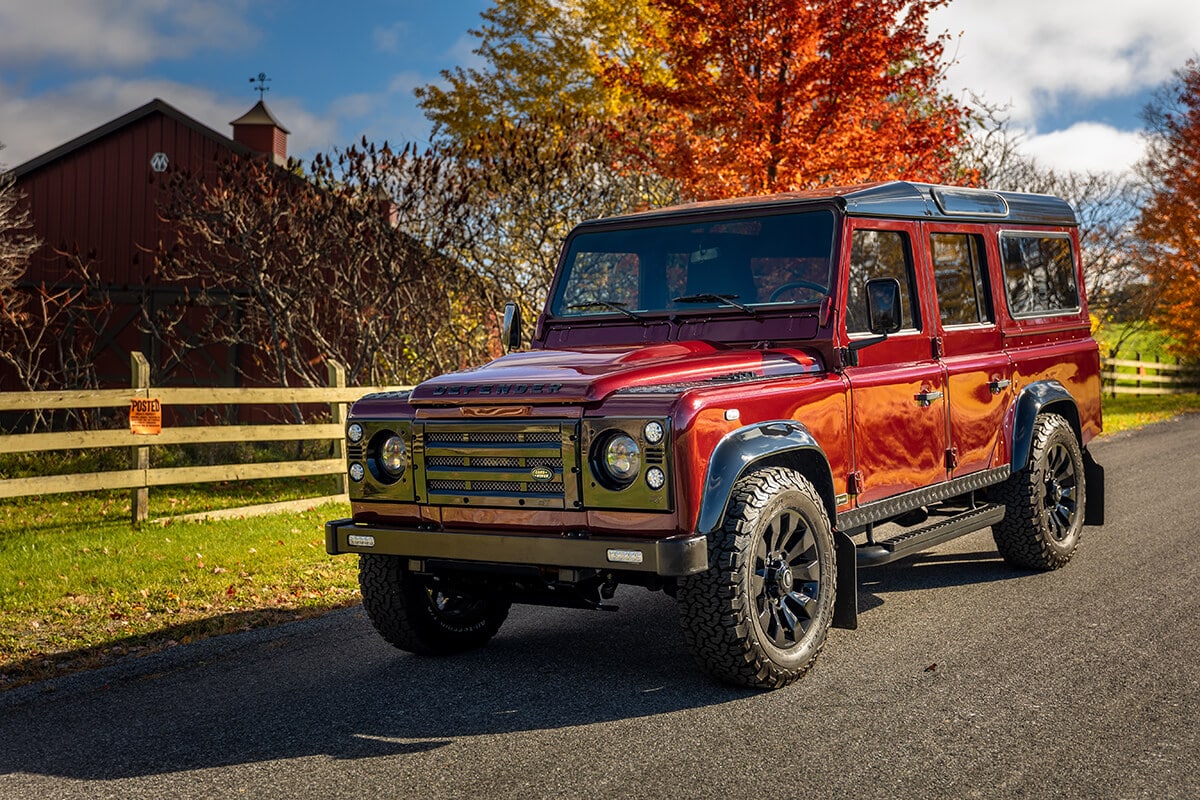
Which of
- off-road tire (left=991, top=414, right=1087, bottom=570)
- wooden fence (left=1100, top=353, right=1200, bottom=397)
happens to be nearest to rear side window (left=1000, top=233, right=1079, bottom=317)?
off-road tire (left=991, top=414, right=1087, bottom=570)

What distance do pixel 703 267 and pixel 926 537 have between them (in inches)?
75.2

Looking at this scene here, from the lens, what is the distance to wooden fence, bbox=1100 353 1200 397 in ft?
98.3

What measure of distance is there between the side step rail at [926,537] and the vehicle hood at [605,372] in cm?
99

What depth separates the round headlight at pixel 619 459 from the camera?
488cm

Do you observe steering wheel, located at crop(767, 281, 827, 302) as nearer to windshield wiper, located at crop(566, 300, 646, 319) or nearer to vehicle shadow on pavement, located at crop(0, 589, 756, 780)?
windshield wiper, located at crop(566, 300, 646, 319)

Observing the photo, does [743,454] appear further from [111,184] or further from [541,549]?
[111,184]

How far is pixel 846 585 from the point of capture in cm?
561

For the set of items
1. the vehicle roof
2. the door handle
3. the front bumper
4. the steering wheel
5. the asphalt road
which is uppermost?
the vehicle roof

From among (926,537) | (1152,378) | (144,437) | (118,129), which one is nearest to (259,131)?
(118,129)

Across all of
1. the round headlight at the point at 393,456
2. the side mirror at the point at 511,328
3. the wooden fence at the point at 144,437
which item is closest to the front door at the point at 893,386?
the side mirror at the point at 511,328

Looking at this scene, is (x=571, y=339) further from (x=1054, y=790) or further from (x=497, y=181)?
(x=497, y=181)

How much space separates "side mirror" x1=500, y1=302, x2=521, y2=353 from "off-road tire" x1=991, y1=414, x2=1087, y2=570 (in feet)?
10.5

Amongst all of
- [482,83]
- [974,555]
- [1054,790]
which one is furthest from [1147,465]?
[482,83]

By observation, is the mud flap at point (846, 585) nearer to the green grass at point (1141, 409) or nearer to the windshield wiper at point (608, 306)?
the windshield wiper at point (608, 306)
